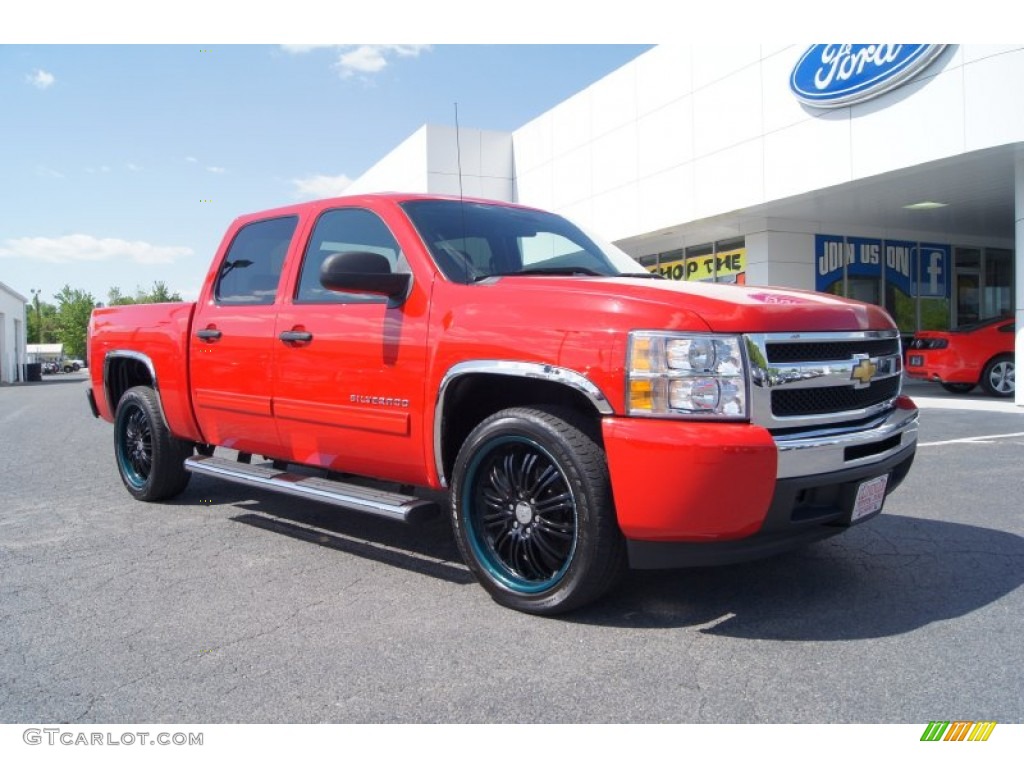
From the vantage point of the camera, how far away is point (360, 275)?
12.2ft

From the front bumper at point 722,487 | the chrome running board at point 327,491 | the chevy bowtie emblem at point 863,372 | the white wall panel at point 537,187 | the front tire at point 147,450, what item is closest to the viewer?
the front bumper at point 722,487

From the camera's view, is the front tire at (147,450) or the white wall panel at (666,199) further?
the white wall panel at (666,199)

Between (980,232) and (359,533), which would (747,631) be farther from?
(980,232)

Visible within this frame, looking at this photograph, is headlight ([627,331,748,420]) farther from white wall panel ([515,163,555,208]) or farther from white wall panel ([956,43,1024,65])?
white wall panel ([515,163,555,208])

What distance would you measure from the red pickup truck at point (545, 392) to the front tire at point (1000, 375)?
1123 centimetres

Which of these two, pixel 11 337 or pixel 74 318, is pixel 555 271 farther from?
pixel 74 318

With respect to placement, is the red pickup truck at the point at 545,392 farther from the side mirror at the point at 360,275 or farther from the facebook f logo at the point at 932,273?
the facebook f logo at the point at 932,273

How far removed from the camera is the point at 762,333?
307 cm

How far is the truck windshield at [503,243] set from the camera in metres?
4.09

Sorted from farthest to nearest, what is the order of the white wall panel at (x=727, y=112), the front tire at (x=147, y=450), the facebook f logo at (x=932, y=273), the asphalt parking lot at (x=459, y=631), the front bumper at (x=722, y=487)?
the facebook f logo at (x=932, y=273) → the white wall panel at (x=727, y=112) → the front tire at (x=147, y=450) → the front bumper at (x=722, y=487) → the asphalt parking lot at (x=459, y=631)

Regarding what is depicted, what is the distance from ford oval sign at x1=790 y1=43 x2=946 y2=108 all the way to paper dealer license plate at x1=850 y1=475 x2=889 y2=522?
10541 millimetres

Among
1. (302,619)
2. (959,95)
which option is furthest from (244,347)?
(959,95)

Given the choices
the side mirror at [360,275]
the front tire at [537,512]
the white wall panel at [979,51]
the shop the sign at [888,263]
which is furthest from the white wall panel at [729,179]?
the front tire at [537,512]

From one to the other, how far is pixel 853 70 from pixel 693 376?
1197 cm
